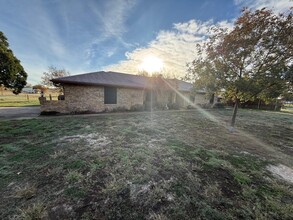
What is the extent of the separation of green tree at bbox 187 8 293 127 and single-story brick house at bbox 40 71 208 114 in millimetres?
7811

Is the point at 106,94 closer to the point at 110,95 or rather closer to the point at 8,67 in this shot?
the point at 110,95

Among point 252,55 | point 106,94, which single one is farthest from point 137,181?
point 106,94

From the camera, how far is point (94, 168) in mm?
3033

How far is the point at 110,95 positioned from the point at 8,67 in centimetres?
791

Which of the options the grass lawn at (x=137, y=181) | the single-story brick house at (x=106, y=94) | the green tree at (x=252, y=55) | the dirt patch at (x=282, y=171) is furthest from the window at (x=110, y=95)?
the dirt patch at (x=282, y=171)

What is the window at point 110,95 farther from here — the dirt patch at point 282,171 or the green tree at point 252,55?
the dirt patch at point 282,171

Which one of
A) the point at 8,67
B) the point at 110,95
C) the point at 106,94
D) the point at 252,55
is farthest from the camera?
the point at 110,95

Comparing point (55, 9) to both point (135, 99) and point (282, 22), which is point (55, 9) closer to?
point (135, 99)

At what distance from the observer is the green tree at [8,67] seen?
944 centimetres

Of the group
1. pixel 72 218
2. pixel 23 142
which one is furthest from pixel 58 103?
pixel 72 218

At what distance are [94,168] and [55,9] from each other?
31.0ft

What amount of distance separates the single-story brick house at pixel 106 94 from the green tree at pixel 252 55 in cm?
781

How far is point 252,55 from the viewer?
20.1 feet

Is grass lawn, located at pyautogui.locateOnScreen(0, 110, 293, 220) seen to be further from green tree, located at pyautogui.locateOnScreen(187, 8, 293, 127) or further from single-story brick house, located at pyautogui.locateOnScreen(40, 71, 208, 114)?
single-story brick house, located at pyautogui.locateOnScreen(40, 71, 208, 114)
